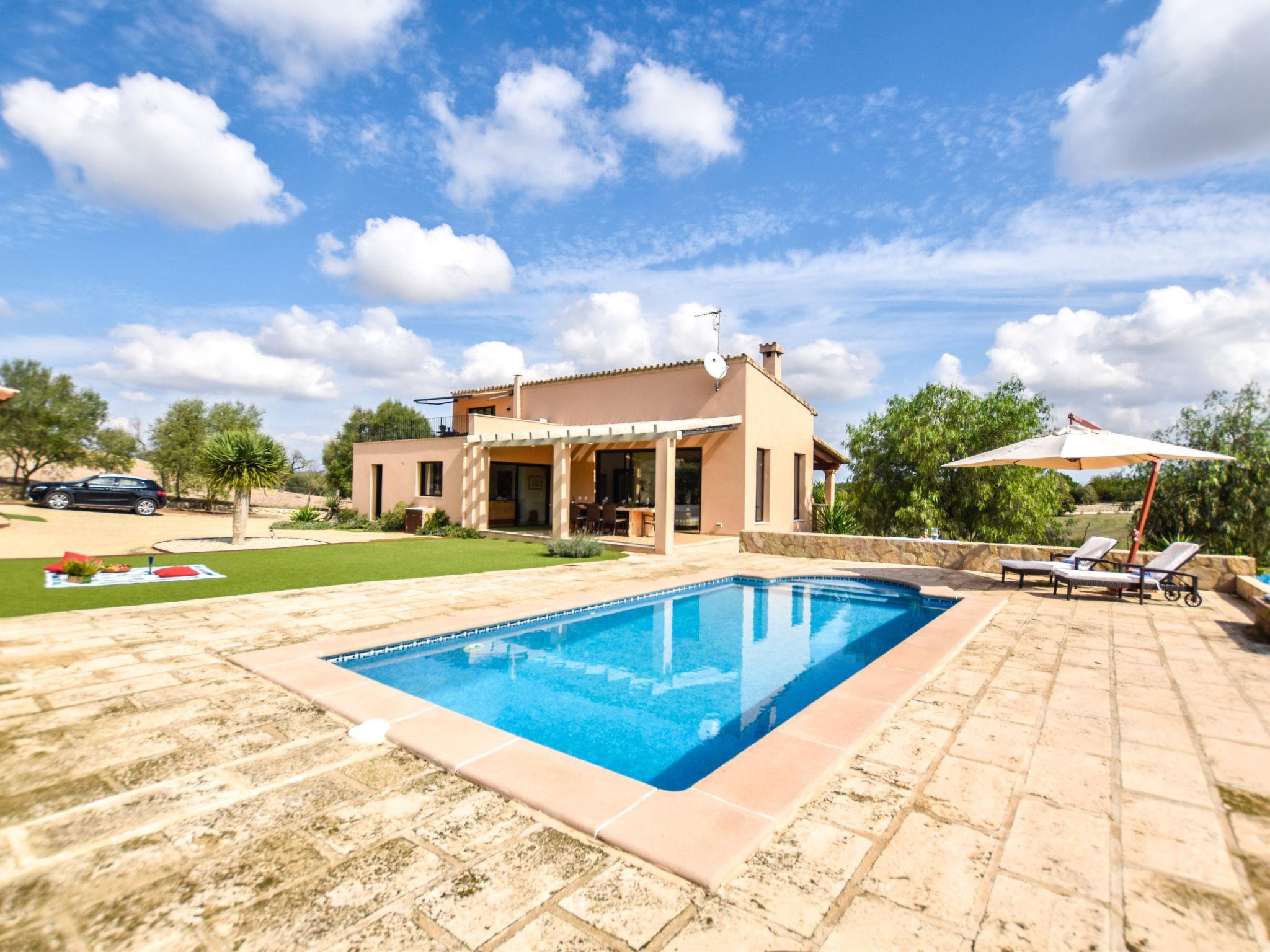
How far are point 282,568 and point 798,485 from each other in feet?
55.8

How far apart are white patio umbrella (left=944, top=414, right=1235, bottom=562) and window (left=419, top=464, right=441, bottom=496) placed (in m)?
17.4

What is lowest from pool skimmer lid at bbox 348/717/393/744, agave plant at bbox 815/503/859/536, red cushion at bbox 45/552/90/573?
pool skimmer lid at bbox 348/717/393/744

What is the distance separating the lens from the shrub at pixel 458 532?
19.1 meters

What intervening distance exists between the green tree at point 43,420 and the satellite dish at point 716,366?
34.6m

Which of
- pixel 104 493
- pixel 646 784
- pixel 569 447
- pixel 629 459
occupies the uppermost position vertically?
pixel 569 447

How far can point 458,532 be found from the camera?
19.4 m

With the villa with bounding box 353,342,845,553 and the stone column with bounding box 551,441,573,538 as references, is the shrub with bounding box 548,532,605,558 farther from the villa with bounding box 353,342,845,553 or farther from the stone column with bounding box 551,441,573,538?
the stone column with bounding box 551,441,573,538

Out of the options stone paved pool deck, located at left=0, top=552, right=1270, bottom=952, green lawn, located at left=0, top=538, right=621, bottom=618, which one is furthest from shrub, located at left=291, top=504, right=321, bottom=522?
stone paved pool deck, located at left=0, top=552, right=1270, bottom=952

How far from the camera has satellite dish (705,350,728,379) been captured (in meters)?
17.8

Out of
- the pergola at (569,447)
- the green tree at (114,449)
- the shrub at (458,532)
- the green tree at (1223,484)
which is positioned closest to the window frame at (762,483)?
the pergola at (569,447)

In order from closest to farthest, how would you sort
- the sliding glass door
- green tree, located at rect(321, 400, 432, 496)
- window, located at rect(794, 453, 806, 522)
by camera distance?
1. the sliding glass door
2. window, located at rect(794, 453, 806, 522)
3. green tree, located at rect(321, 400, 432, 496)

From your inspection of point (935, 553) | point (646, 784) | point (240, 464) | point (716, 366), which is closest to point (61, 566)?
point (240, 464)

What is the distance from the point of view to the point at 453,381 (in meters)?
32.9

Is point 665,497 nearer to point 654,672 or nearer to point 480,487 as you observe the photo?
point 480,487
